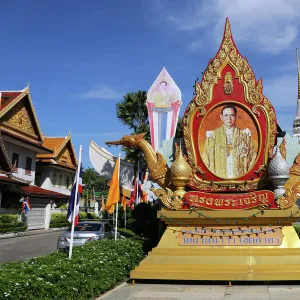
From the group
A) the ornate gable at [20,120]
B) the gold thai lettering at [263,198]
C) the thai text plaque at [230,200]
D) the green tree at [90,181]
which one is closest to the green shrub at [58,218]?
the ornate gable at [20,120]

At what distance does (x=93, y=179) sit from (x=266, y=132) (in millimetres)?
64413

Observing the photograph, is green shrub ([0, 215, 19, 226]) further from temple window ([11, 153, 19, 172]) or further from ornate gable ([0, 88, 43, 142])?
ornate gable ([0, 88, 43, 142])

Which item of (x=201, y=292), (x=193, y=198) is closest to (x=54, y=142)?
(x=193, y=198)

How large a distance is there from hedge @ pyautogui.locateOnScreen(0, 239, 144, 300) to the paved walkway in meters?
0.39

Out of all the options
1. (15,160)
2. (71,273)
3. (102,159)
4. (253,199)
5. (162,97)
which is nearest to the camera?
(71,273)

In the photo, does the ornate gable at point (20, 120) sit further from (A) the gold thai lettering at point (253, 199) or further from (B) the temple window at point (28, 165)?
(A) the gold thai lettering at point (253, 199)

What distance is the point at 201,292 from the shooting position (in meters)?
8.06

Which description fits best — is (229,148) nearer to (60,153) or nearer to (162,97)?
(162,97)

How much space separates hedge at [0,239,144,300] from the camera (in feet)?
18.0

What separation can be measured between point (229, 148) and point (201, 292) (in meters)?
4.23

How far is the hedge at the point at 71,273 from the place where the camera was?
5480mm

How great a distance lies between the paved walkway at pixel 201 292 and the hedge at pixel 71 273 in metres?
0.39

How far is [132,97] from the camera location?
22953 millimetres

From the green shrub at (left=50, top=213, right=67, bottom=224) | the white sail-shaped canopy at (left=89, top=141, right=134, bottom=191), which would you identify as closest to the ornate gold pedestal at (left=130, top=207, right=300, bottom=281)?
the white sail-shaped canopy at (left=89, top=141, right=134, bottom=191)
